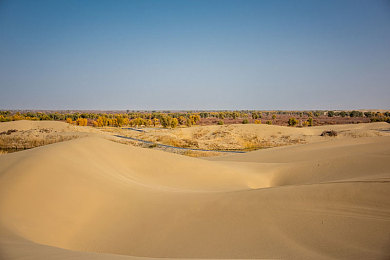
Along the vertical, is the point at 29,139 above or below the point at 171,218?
below

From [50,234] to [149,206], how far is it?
2.33m

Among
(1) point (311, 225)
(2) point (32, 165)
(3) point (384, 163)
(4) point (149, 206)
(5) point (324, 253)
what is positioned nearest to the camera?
(5) point (324, 253)

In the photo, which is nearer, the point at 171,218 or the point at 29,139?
the point at 171,218

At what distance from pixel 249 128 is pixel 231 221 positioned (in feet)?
151

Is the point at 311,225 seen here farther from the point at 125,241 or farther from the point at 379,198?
the point at 125,241

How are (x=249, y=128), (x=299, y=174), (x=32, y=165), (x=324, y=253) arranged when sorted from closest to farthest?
(x=324, y=253)
(x=32, y=165)
(x=299, y=174)
(x=249, y=128)

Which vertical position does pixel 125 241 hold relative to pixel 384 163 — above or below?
below

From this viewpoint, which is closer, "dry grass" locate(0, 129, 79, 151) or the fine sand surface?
the fine sand surface

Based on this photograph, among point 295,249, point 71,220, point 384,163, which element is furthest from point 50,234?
point 384,163

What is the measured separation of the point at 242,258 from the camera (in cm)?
425

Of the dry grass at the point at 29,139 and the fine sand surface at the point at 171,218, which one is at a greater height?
the fine sand surface at the point at 171,218

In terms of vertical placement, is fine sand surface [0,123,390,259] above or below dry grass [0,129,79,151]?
above

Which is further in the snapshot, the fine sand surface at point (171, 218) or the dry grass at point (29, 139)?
the dry grass at point (29, 139)

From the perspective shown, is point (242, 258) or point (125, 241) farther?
point (125, 241)
